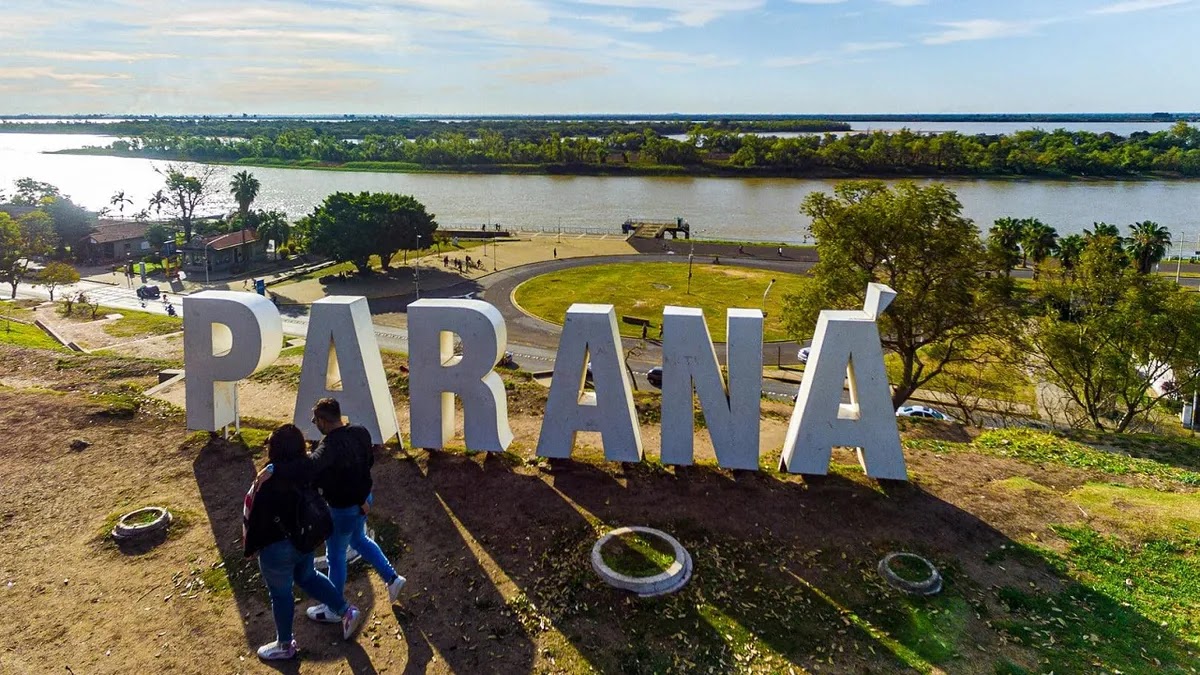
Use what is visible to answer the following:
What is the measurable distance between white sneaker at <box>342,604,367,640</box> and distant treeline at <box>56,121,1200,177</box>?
118 meters

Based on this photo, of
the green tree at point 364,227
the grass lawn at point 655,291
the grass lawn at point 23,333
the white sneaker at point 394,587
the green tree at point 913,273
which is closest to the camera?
the white sneaker at point 394,587

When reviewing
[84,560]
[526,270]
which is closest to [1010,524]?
[84,560]

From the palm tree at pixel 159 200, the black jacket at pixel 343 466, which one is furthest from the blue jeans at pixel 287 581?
the palm tree at pixel 159 200

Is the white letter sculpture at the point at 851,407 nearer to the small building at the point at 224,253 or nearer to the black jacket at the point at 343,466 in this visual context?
the black jacket at the point at 343,466

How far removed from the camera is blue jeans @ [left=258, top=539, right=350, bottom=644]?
772 cm

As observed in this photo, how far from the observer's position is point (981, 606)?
9.64 metres

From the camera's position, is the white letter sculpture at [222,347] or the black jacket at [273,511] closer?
the black jacket at [273,511]

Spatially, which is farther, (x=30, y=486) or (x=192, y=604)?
(x=30, y=486)

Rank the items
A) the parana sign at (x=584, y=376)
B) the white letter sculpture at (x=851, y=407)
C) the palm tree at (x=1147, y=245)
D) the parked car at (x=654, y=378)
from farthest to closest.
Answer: the palm tree at (x=1147, y=245)
the parked car at (x=654, y=378)
the parana sign at (x=584, y=376)
the white letter sculpture at (x=851, y=407)

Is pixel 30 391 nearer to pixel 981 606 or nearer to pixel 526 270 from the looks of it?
pixel 981 606

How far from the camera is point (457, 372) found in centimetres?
1324

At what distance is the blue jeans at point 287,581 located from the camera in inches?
304

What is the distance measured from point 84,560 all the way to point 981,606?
1392 cm

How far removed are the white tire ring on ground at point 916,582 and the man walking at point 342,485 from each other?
23.6 feet
